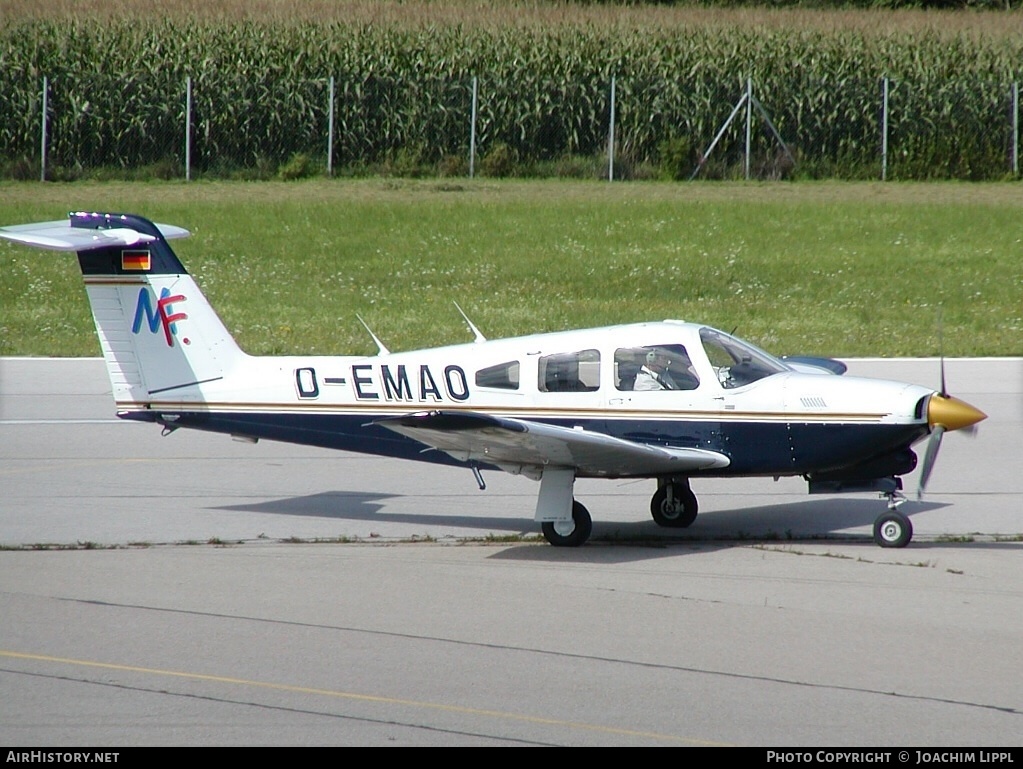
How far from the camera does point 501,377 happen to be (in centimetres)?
1042

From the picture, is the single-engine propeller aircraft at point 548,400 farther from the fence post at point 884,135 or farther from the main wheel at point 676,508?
the fence post at point 884,135

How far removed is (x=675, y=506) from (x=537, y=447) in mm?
1695

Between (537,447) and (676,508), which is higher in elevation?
(537,447)

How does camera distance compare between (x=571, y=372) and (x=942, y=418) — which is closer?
(x=942, y=418)

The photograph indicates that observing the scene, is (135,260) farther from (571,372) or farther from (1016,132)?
(1016,132)

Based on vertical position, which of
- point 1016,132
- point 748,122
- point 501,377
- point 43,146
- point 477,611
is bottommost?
point 477,611

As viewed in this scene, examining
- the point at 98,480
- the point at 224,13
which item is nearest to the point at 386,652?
the point at 98,480

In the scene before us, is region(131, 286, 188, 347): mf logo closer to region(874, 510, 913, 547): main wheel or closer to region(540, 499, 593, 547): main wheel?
region(540, 499, 593, 547): main wheel

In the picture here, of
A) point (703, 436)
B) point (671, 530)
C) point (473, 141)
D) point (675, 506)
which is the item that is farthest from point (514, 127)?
point (703, 436)

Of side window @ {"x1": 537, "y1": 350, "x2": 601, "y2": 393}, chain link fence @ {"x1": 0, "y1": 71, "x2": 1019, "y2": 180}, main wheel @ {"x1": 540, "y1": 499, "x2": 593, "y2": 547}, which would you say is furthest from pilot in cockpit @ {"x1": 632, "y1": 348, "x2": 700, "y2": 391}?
chain link fence @ {"x1": 0, "y1": 71, "x2": 1019, "y2": 180}

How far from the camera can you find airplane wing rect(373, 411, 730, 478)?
8.88m

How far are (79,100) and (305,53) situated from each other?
6053 millimetres

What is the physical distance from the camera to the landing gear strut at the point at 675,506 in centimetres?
1051

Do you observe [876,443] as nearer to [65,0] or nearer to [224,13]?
[224,13]
